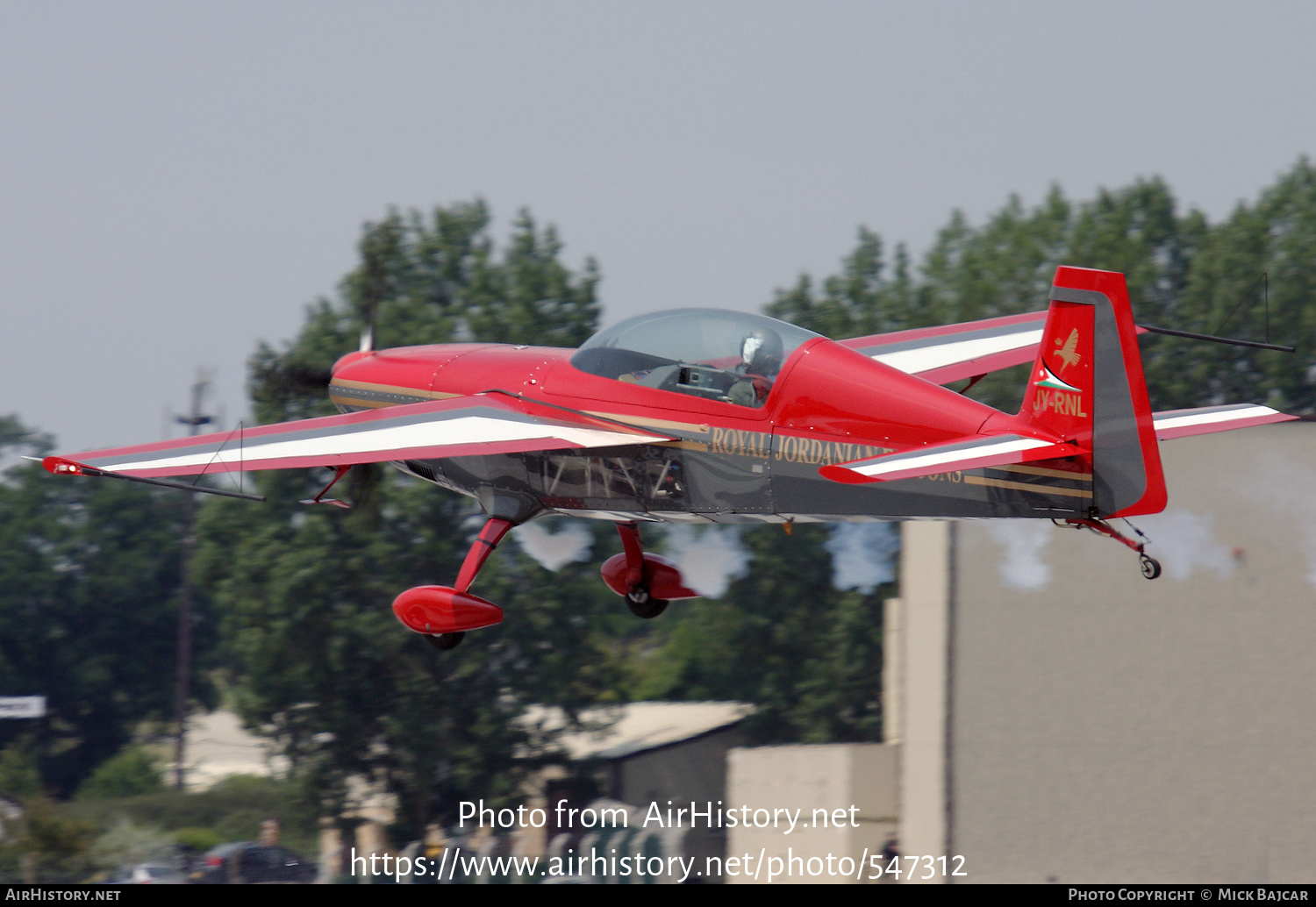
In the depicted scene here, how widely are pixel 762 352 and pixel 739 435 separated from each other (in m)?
0.69

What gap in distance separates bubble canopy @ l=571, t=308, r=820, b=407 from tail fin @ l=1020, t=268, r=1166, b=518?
2.35 meters

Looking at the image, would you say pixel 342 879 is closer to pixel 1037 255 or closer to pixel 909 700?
pixel 909 700

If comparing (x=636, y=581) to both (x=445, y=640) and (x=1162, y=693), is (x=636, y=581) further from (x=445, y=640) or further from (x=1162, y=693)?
(x=1162, y=693)

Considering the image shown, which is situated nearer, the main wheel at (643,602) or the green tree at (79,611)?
the main wheel at (643,602)

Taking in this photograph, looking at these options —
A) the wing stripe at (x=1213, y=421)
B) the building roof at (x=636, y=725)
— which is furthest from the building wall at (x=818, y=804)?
the wing stripe at (x=1213, y=421)

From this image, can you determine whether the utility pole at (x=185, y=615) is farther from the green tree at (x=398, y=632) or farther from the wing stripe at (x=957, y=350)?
the wing stripe at (x=957, y=350)

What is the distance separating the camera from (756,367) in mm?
11680

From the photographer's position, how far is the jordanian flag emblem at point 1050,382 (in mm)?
9945

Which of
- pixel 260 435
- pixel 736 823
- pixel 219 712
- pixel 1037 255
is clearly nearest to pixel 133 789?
pixel 219 712

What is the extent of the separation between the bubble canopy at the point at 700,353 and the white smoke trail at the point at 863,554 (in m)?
29.9

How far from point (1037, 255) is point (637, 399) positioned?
42386 mm

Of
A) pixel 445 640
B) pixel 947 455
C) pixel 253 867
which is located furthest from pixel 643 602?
pixel 253 867

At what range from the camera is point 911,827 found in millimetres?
28109

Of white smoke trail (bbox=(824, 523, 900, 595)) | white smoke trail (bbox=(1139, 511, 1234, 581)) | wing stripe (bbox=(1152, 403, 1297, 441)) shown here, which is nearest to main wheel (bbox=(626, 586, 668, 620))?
wing stripe (bbox=(1152, 403, 1297, 441))
